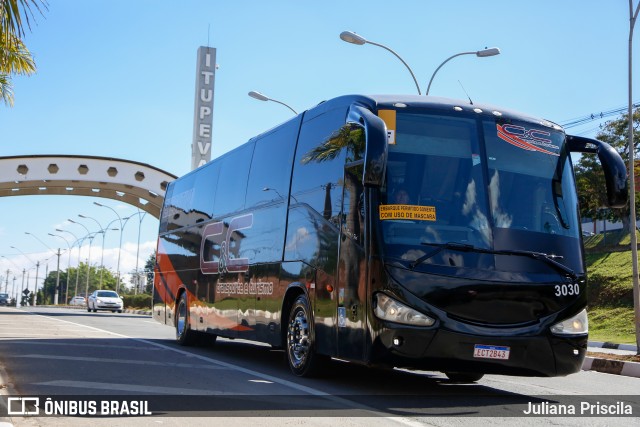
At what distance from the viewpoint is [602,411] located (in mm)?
8297

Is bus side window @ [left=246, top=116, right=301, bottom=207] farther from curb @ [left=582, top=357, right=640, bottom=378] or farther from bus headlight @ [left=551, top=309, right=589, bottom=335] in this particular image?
curb @ [left=582, top=357, right=640, bottom=378]

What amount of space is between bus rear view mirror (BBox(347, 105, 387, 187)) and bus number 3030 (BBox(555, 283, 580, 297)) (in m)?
2.20

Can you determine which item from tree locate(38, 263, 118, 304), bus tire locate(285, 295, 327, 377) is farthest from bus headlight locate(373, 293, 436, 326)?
tree locate(38, 263, 118, 304)

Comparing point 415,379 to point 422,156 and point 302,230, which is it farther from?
point 422,156

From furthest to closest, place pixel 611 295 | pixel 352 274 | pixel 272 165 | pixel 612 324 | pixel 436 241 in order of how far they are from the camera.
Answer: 1. pixel 611 295
2. pixel 612 324
3. pixel 272 165
4. pixel 352 274
5. pixel 436 241

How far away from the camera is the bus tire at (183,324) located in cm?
1577

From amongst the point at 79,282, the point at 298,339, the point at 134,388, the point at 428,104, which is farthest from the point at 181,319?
the point at 79,282

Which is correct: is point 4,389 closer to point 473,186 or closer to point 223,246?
point 473,186

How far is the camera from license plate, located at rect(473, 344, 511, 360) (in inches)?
310

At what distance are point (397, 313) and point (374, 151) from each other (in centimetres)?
163

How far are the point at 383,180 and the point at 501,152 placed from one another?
67.4 inches

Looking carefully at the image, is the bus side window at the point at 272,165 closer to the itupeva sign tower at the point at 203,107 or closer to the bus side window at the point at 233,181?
the bus side window at the point at 233,181

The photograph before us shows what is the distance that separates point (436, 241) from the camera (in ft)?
26.7

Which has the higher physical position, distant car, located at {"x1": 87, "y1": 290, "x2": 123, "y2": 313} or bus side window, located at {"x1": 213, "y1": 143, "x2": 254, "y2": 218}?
bus side window, located at {"x1": 213, "y1": 143, "x2": 254, "y2": 218}
